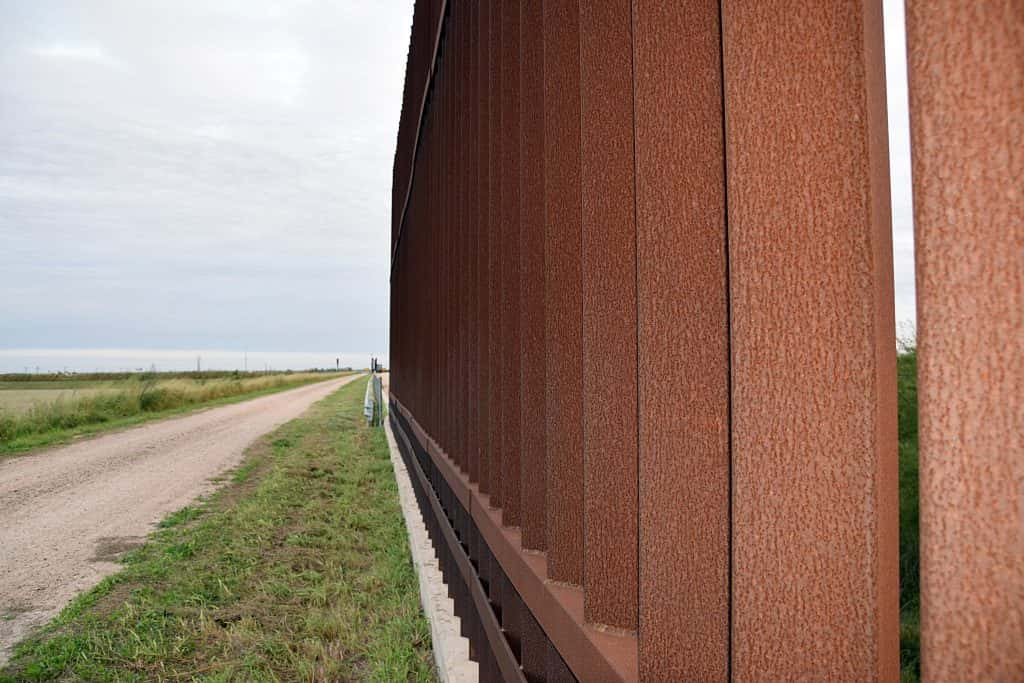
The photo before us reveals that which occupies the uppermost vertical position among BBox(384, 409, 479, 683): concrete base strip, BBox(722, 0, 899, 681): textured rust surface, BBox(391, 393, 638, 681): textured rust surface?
BBox(722, 0, 899, 681): textured rust surface

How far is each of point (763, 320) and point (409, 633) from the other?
10.9ft

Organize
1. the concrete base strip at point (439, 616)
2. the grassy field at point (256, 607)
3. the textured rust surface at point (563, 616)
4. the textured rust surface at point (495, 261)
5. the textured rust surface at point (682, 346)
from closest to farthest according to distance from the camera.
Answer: the textured rust surface at point (682, 346) < the textured rust surface at point (563, 616) < the textured rust surface at point (495, 261) < the concrete base strip at point (439, 616) < the grassy field at point (256, 607)

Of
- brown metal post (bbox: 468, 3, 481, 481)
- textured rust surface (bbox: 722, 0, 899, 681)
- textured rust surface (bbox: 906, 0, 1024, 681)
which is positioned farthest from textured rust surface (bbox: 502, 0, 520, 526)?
textured rust surface (bbox: 906, 0, 1024, 681)

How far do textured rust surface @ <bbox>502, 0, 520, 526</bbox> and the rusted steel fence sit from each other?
0.51 feet

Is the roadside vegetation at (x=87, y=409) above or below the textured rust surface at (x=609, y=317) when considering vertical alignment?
below

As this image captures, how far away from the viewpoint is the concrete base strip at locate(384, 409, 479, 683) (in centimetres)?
278

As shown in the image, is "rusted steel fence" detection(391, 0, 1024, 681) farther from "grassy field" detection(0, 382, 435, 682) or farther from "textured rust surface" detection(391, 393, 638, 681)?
"grassy field" detection(0, 382, 435, 682)

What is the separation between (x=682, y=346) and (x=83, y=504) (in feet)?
28.6

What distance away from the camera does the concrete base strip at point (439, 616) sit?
278 centimetres

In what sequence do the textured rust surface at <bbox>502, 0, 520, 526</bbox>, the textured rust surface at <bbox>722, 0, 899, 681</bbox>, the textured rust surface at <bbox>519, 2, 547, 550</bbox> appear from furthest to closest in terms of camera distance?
the textured rust surface at <bbox>502, 0, 520, 526</bbox>
the textured rust surface at <bbox>519, 2, 547, 550</bbox>
the textured rust surface at <bbox>722, 0, 899, 681</bbox>

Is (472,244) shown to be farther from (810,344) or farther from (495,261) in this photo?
(810,344)

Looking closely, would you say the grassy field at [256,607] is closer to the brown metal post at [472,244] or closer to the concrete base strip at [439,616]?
the concrete base strip at [439,616]

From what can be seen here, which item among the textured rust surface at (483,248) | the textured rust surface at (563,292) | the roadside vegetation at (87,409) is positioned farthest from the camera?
the roadside vegetation at (87,409)

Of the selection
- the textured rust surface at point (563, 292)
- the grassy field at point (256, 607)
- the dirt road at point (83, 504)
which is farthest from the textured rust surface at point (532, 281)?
the dirt road at point (83, 504)
